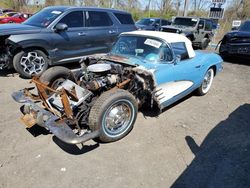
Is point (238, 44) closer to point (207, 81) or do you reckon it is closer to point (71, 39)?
point (207, 81)

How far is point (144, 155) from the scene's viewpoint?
3.40 meters

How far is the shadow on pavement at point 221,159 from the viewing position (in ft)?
9.67

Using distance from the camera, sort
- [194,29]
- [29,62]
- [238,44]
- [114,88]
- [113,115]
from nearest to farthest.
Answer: [113,115] → [114,88] → [29,62] → [238,44] → [194,29]

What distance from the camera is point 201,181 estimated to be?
295cm

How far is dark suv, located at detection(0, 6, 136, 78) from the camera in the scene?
6.10 meters

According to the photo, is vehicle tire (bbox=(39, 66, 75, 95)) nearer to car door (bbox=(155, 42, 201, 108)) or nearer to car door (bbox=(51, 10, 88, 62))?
car door (bbox=(155, 42, 201, 108))

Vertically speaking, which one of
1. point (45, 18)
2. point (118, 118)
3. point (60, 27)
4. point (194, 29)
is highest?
point (45, 18)

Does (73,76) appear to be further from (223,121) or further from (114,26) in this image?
(114,26)

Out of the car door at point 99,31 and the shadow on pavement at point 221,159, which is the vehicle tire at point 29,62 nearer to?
the car door at point 99,31

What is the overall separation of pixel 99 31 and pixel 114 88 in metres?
4.26

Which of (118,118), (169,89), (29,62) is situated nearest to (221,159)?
(169,89)

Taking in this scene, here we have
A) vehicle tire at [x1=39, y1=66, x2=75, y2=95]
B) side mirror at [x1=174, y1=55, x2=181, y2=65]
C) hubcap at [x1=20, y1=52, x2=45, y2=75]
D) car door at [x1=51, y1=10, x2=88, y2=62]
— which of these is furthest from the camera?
car door at [x1=51, y1=10, x2=88, y2=62]

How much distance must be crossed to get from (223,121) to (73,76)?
312 centimetres

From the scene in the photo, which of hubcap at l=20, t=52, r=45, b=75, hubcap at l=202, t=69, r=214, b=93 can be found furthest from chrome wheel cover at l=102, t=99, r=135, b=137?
hubcap at l=20, t=52, r=45, b=75
